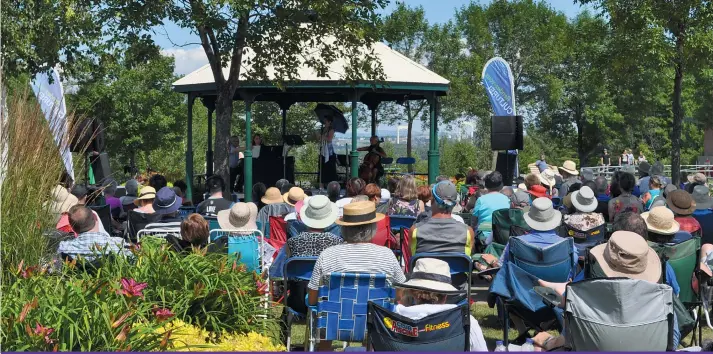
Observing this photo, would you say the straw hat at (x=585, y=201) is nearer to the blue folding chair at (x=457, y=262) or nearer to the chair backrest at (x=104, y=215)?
the blue folding chair at (x=457, y=262)

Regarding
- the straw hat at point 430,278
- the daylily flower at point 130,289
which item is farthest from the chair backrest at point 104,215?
the straw hat at point 430,278

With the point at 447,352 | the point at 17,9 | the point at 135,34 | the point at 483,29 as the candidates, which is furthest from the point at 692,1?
the point at 483,29

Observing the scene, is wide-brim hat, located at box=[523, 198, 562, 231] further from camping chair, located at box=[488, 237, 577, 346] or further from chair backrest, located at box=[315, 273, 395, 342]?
chair backrest, located at box=[315, 273, 395, 342]

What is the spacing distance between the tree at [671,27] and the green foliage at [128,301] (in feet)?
49.9

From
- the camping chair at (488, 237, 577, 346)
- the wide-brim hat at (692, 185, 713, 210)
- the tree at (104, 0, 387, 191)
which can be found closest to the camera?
the camping chair at (488, 237, 577, 346)

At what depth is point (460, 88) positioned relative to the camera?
133 feet

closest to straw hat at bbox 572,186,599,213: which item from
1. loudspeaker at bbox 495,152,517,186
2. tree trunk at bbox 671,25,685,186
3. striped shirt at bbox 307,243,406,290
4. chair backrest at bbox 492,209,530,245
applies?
chair backrest at bbox 492,209,530,245

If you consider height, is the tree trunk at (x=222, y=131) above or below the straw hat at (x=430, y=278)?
above

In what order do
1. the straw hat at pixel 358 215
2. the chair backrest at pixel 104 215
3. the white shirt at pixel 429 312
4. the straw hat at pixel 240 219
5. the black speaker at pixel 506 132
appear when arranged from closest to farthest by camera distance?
the white shirt at pixel 429 312 < the straw hat at pixel 358 215 < the straw hat at pixel 240 219 < the chair backrest at pixel 104 215 < the black speaker at pixel 506 132

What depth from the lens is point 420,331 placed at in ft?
16.2

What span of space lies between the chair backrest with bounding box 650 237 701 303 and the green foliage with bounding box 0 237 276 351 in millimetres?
3127

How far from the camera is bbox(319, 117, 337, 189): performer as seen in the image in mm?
22188

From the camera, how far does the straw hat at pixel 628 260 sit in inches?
222

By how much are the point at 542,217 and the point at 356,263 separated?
2.36 metres
